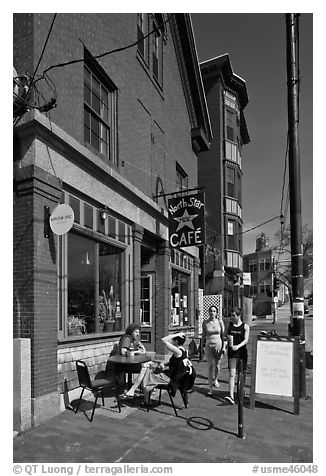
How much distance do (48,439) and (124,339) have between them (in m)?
2.76

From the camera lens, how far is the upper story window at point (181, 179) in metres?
14.8

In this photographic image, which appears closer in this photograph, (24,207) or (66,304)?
(24,207)

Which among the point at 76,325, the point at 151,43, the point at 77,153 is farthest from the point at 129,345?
the point at 151,43

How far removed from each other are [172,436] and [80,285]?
341 cm

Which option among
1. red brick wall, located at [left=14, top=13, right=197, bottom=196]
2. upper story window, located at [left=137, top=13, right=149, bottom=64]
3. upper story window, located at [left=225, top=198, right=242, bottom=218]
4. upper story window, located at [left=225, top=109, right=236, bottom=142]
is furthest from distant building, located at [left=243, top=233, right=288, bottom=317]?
upper story window, located at [left=137, top=13, right=149, bottom=64]

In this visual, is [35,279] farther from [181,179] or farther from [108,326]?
[181,179]

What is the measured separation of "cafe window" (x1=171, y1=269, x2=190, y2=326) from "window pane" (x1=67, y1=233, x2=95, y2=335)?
5.78 meters

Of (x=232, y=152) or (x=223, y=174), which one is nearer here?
(x=223, y=174)

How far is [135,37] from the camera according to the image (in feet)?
35.0

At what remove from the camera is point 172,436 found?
209 inches

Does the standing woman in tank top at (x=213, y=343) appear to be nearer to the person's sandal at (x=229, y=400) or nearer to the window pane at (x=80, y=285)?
the person's sandal at (x=229, y=400)

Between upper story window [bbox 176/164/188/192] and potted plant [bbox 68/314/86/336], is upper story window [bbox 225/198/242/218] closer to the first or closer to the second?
upper story window [bbox 176/164/188/192]
